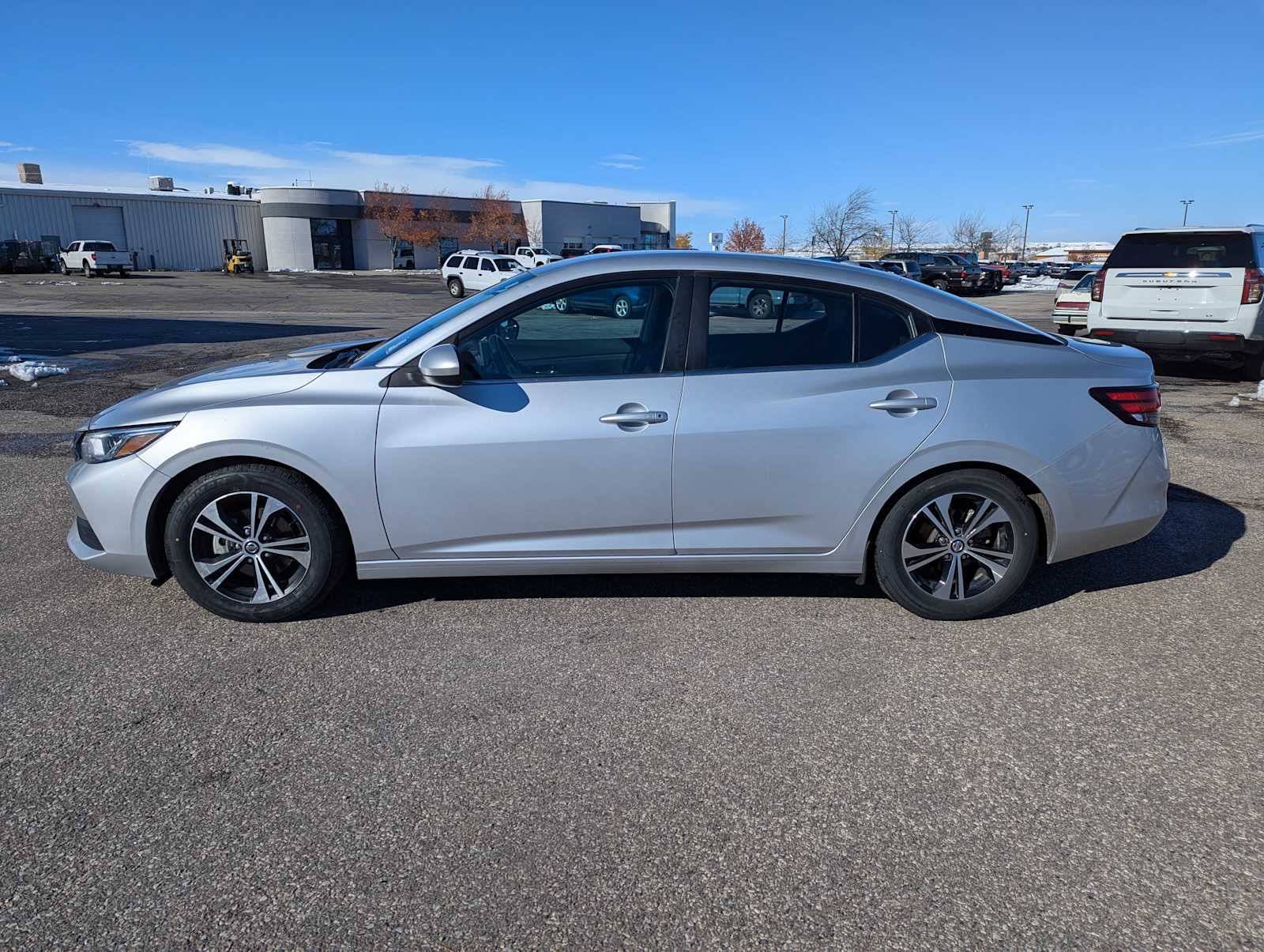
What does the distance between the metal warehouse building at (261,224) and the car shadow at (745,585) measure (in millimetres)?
66765

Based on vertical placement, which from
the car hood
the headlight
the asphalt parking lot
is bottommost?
the asphalt parking lot

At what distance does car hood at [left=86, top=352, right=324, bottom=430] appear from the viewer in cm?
388

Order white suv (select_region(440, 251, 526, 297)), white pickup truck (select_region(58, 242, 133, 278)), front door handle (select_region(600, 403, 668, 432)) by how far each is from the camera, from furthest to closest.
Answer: white pickup truck (select_region(58, 242, 133, 278)), white suv (select_region(440, 251, 526, 297)), front door handle (select_region(600, 403, 668, 432))

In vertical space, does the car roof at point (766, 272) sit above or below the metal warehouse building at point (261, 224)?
below

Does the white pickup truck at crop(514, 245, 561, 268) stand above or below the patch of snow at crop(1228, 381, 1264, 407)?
above

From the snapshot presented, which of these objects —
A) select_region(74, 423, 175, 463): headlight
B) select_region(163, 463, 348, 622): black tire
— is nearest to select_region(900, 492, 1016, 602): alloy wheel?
select_region(163, 463, 348, 622): black tire

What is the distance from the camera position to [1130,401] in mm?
4020

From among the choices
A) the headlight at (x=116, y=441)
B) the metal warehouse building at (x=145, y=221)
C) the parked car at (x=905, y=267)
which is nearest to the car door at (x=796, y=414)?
the headlight at (x=116, y=441)

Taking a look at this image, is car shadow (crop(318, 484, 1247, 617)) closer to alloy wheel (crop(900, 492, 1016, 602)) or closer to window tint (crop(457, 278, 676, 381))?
alloy wheel (crop(900, 492, 1016, 602))

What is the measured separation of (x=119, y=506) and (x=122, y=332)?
1641 cm

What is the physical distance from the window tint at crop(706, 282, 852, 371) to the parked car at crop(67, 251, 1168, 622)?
0.04 ft

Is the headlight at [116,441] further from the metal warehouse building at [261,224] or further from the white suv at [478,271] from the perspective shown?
the metal warehouse building at [261,224]

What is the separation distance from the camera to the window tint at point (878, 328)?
3969 millimetres

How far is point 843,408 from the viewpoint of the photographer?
3855mm
